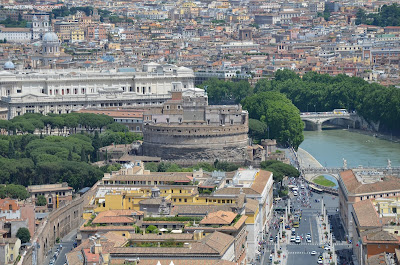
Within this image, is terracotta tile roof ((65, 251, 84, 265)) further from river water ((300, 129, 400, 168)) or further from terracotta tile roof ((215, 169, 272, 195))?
river water ((300, 129, 400, 168))

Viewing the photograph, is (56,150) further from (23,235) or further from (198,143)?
(23,235)

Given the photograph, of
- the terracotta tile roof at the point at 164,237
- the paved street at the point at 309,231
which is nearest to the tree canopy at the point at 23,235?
the terracotta tile roof at the point at 164,237

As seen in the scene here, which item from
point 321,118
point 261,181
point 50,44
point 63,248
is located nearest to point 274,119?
point 321,118

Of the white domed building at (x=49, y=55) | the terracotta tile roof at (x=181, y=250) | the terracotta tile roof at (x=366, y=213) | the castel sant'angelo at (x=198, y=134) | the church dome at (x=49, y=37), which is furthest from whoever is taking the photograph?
the church dome at (x=49, y=37)

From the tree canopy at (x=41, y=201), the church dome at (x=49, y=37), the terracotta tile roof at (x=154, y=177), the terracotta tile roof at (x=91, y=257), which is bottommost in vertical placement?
the church dome at (x=49, y=37)

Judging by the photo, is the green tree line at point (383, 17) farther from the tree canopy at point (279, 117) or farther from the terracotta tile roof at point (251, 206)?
the terracotta tile roof at point (251, 206)


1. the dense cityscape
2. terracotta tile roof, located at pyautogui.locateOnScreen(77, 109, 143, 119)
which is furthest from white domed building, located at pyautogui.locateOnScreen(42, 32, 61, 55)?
terracotta tile roof, located at pyautogui.locateOnScreen(77, 109, 143, 119)
